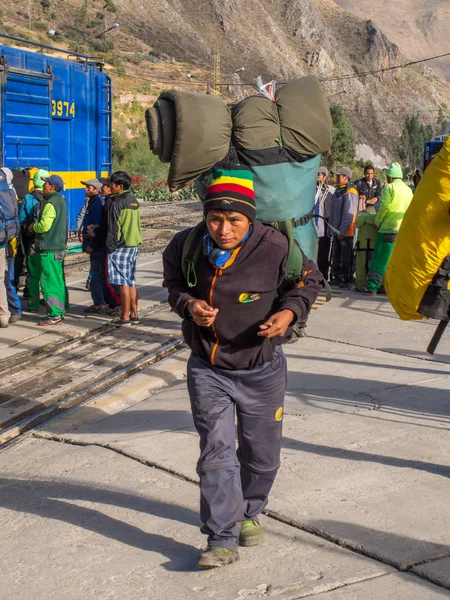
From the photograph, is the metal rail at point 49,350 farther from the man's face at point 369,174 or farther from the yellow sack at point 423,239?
the man's face at point 369,174

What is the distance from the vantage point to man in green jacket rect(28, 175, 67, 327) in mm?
9906

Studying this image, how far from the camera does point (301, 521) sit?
442 centimetres

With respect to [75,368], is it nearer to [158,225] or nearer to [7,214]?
[7,214]

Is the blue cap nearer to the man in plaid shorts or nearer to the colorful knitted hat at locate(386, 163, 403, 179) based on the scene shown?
the man in plaid shorts

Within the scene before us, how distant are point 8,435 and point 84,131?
11.6m

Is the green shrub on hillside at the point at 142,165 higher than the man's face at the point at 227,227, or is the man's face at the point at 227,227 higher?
the green shrub on hillside at the point at 142,165

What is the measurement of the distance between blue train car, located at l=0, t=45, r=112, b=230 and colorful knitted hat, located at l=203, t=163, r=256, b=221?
31.9 feet

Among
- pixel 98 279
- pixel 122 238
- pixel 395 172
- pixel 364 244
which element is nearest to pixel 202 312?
pixel 122 238

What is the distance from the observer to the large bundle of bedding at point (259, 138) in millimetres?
6020

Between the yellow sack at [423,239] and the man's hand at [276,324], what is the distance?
75 cm

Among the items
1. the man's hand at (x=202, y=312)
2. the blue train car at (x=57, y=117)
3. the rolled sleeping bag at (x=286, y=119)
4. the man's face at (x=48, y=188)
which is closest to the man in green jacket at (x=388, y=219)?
the man's face at (x=48, y=188)

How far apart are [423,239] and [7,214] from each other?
6.36 meters

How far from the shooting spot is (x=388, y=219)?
11.8 metres

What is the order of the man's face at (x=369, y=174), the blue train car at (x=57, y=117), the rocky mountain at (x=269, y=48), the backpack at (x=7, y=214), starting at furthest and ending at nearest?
the rocky mountain at (x=269, y=48) → the man's face at (x=369, y=174) → the blue train car at (x=57, y=117) → the backpack at (x=7, y=214)
